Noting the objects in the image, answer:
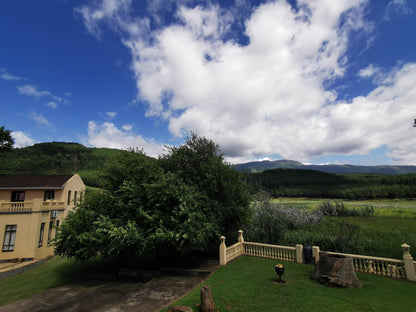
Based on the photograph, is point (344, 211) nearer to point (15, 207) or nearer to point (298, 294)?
point (298, 294)

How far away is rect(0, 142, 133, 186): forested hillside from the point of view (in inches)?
2817

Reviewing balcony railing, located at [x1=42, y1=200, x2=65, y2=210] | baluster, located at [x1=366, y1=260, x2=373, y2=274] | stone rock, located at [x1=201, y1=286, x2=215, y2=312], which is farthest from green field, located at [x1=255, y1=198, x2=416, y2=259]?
balcony railing, located at [x1=42, y1=200, x2=65, y2=210]

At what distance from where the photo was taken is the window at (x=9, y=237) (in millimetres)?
21922

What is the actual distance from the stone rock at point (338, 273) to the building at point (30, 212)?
65.2ft

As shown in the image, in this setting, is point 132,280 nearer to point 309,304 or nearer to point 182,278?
point 182,278

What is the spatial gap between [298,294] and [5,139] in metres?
50.5

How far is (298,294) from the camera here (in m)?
8.88

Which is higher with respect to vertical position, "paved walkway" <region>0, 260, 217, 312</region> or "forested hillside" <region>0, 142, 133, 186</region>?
"forested hillside" <region>0, 142, 133, 186</region>

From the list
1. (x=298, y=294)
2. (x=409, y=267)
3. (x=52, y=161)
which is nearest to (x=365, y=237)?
(x=409, y=267)

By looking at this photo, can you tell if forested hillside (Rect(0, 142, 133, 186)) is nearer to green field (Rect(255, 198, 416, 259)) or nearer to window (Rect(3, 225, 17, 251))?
window (Rect(3, 225, 17, 251))

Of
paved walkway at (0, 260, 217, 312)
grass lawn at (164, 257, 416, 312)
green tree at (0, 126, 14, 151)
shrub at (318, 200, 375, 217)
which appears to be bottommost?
paved walkway at (0, 260, 217, 312)

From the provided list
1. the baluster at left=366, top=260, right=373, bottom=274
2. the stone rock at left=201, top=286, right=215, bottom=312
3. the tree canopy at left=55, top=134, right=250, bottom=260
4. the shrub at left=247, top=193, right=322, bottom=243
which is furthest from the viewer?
the shrub at left=247, top=193, right=322, bottom=243

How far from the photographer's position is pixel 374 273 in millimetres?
11242

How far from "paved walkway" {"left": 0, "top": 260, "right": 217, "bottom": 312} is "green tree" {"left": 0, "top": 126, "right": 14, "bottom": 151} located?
127ft
